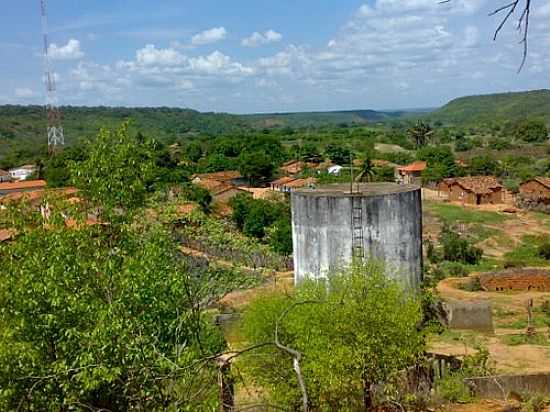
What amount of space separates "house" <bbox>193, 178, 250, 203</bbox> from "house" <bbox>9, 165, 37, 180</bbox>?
1251 inches

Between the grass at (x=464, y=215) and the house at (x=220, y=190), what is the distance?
16680 millimetres

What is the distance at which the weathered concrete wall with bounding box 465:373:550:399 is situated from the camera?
1545 cm

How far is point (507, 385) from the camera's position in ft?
51.4

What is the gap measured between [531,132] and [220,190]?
68.7m

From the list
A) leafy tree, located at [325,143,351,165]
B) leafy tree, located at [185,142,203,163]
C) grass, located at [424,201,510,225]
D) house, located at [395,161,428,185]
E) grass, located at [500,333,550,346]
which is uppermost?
leafy tree, located at [185,142,203,163]

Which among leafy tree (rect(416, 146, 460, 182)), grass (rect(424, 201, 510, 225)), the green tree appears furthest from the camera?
leafy tree (rect(416, 146, 460, 182))

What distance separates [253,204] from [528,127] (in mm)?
77013

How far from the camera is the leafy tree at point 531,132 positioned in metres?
106

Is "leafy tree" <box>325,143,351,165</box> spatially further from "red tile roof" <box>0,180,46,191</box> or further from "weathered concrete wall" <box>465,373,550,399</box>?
"weathered concrete wall" <box>465,373,550,399</box>

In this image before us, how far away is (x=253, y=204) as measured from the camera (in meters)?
47.0

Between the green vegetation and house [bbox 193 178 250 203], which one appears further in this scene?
house [bbox 193 178 250 203]

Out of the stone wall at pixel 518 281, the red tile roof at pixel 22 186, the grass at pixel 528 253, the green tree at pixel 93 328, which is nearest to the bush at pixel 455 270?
the stone wall at pixel 518 281

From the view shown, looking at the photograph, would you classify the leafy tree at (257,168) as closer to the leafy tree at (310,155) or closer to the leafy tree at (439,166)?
the leafy tree at (310,155)

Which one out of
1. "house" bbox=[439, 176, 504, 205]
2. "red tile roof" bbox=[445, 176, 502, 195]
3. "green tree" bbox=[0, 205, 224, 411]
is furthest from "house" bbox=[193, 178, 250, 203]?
"green tree" bbox=[0, 205, 224, 411]
